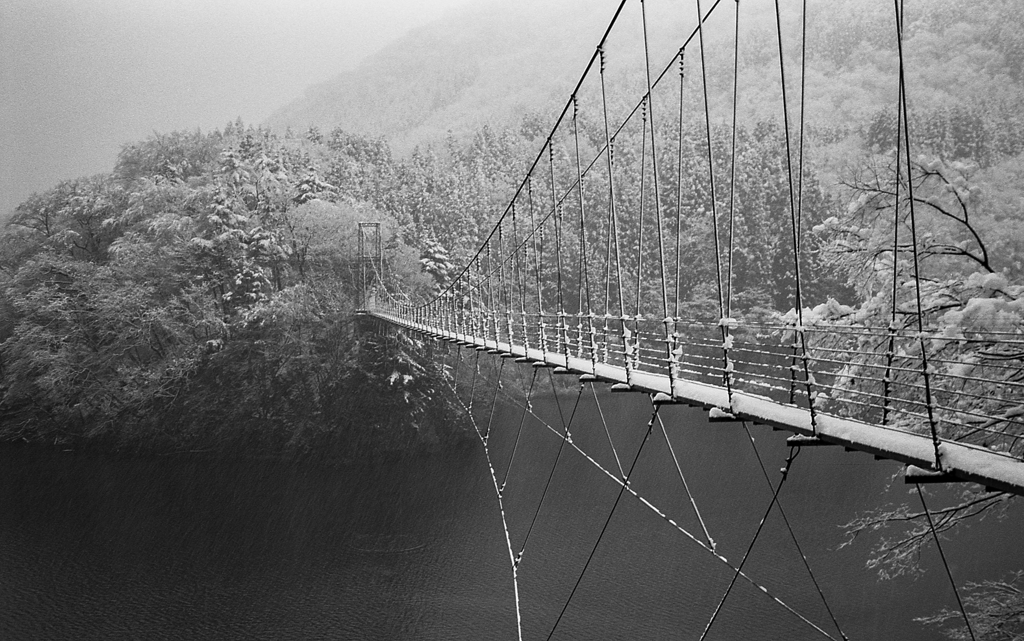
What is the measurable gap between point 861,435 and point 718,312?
24203 millimetres

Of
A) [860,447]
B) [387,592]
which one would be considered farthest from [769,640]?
[860,447]

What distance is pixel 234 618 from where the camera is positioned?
990cm

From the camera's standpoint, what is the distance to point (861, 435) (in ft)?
8.39

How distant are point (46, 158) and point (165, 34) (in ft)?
136

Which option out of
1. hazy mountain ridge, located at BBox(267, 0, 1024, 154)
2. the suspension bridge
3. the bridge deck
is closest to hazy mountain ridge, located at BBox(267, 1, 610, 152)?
hazy mountain ridge, located at BBox(267, 0, 1024, 154)

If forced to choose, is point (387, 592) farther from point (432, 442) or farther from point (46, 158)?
point (46, 158)

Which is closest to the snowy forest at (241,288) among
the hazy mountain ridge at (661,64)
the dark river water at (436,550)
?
the dark river water at (436,550)

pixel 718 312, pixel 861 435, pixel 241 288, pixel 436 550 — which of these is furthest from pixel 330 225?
pixel 861 435

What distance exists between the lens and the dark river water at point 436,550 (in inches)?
368

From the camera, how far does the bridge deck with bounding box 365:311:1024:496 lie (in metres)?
2.03

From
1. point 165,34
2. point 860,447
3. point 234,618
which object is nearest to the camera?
point 860,447

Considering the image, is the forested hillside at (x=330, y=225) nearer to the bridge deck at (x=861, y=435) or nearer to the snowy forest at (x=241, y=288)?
the snowy forest at (x=241, y=288)

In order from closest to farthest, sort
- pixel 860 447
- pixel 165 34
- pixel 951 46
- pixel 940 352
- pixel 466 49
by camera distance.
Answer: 1. pixel 860 447
2. pixel 940 352
3. pixel 951 46
4. pixel 466 49
5. pixel 165 34

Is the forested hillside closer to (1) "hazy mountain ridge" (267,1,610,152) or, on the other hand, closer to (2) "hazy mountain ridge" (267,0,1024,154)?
(2) "hazy mountain ridge" (267,0,1024,154)
